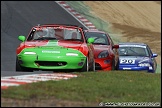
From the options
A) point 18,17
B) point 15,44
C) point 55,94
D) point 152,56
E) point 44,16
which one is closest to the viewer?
point 55,94

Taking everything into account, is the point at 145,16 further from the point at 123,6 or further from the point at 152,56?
the point at 152,56

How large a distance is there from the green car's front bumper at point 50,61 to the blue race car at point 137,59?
546cm

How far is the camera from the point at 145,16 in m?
37.3

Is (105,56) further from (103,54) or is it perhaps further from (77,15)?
(77,15)

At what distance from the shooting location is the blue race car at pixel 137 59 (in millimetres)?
19625

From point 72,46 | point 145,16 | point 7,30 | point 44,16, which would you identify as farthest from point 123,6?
point 72,46

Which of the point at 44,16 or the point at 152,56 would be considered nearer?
the point at 152,56

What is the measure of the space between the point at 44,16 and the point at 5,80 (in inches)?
855

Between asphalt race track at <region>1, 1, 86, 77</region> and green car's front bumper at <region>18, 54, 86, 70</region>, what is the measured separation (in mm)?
7299

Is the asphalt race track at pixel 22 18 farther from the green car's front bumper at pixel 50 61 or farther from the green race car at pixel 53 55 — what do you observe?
the green car's front bumper at pixel 50 61

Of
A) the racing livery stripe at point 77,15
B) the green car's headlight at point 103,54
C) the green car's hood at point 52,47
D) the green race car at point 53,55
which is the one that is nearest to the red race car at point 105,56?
the green car's headlight at point 103,54

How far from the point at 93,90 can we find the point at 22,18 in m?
20.7

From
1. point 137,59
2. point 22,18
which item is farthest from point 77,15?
point 137,59

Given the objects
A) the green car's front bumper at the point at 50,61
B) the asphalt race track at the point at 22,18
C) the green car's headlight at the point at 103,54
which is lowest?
the green car's front bumper at the point at 50,61
